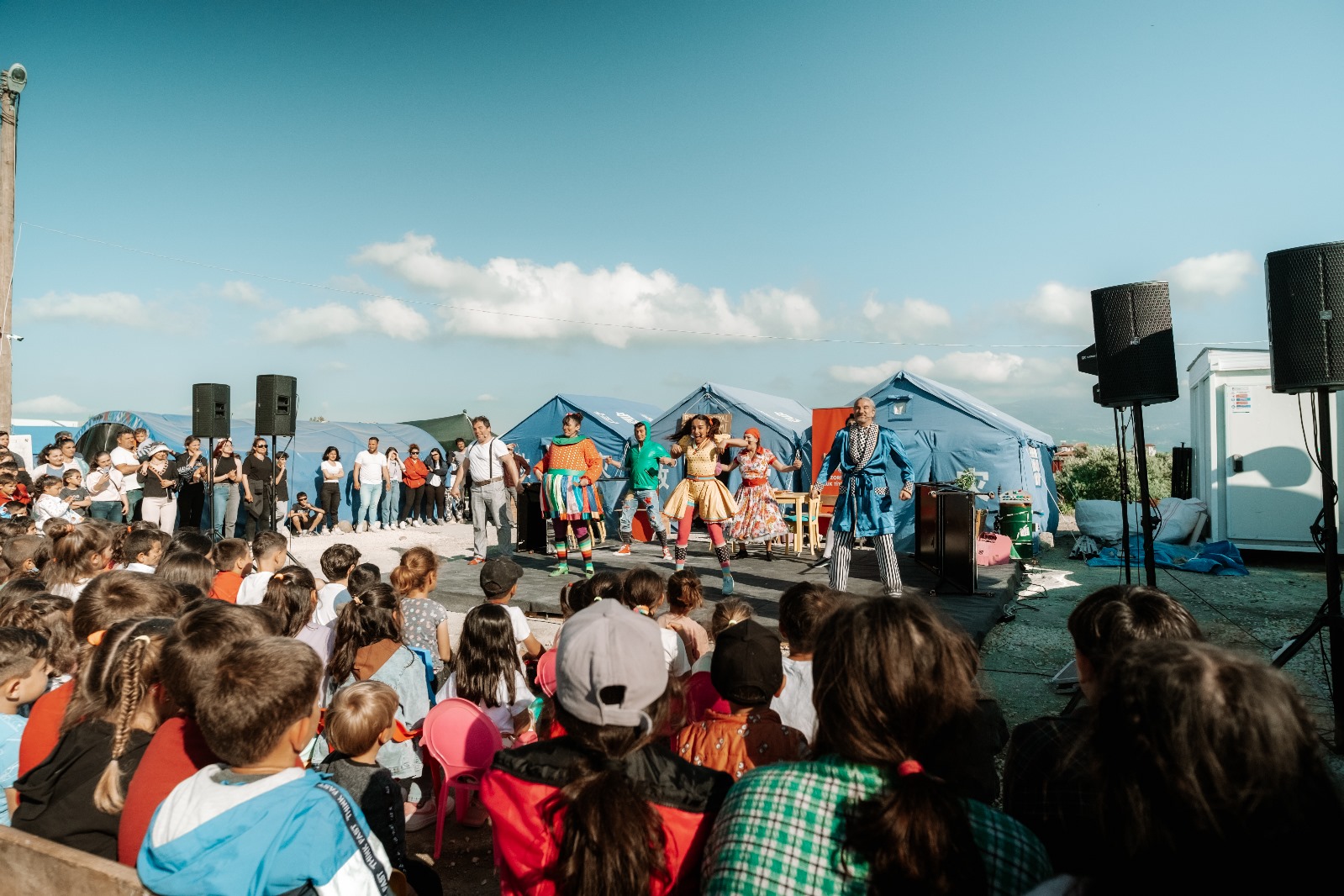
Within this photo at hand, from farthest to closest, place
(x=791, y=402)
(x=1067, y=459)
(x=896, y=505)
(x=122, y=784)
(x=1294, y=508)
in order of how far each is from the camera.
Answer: (x=1067, y=459) → (x=791, y=402) → (x=896, y=505) → (x=1294, y=508) → (x=122, y=784)

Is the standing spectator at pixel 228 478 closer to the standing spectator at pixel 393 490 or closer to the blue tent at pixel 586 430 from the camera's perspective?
the standing spectator at pixel 393 490

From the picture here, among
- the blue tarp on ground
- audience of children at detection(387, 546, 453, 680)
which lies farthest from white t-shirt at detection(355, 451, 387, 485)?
the blue tarp on ground

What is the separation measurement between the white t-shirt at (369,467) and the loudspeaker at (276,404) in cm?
424

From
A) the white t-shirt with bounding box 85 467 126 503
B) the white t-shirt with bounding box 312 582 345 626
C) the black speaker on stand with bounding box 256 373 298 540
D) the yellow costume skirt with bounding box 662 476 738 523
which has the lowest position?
the white t-shirt with bounding box 312 582 345 626

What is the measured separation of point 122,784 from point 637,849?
4.40 ft

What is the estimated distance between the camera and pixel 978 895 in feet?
3.83

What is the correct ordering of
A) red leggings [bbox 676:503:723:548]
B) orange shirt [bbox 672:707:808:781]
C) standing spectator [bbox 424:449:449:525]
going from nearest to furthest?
orange shirt [bbox 672:707:808:781] < red leggings [bbox 676:503:723:548] < standing spectator [bbox 424:449:449:525]

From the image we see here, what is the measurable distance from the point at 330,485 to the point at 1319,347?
45.8 ft

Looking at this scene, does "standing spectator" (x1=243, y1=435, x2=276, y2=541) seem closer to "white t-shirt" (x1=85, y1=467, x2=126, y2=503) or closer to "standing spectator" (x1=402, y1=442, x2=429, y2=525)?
"white t-shirt" (x1=85, y1=467, x2=126, y2=503)

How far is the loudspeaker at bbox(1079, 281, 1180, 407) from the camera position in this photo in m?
4.98

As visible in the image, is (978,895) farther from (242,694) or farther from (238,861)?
(242,694)

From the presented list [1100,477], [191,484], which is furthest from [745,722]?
[1100,477]

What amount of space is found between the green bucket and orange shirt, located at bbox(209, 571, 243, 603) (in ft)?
Answer: 27.9

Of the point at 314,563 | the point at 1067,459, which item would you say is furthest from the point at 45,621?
the point at 1067,459
